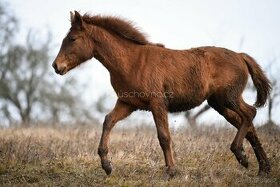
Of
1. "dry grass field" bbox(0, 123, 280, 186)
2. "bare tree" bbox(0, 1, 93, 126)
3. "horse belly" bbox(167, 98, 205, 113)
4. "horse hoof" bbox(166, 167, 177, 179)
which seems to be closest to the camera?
"dry grass field" bbox(0, 123, 280, 186)

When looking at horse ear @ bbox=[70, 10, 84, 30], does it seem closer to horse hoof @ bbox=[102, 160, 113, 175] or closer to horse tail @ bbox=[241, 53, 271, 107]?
horse hoof @ bbox=[102, 160, 113, 175]

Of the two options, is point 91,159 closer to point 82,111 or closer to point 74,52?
point 74,52

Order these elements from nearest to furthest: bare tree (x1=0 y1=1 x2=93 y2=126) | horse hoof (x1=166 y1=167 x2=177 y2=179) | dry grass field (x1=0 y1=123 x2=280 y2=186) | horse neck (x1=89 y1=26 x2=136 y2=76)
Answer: dry grass field (x1=0 y1=123 x2=280 y2=186), horse hoof (x1=166 y1=167 x2=177 y2=179), horse neck (x1=89 y1=26 x2=136 y2=76), bare tree (x1=0 y1=1 x2=93 y2=126)

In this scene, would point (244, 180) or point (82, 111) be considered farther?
point (82, 111)

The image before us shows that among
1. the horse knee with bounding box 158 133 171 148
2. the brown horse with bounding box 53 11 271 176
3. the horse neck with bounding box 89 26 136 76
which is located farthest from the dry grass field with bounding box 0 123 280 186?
the horse neck with bounding box 89 26 136 76

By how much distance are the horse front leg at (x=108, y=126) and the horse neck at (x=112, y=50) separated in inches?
25.4

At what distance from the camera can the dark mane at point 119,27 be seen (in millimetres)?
9305

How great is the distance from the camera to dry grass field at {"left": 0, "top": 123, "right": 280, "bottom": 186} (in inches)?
328

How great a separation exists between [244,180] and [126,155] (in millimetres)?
2925

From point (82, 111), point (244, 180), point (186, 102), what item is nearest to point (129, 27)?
point (186, 102)

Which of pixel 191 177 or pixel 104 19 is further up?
pixel 104 19

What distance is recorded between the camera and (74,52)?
29.3 feet

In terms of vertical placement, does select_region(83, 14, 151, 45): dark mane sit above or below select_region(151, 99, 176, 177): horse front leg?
above

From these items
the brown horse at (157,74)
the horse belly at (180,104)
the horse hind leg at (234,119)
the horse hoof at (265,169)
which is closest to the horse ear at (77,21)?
the brown horse at (157,74)
